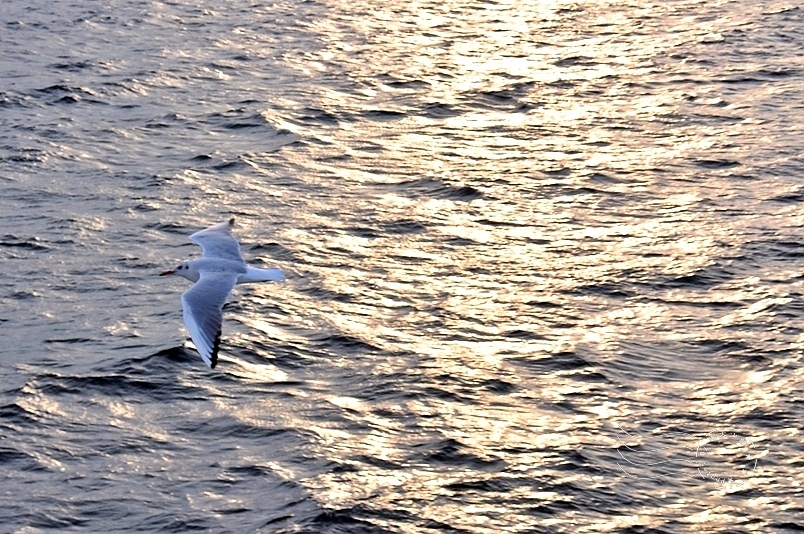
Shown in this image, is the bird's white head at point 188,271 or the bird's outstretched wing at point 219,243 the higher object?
the bird's outstretched wing at point 219,243

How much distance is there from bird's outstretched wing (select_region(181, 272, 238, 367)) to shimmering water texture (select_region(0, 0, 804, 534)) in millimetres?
2194

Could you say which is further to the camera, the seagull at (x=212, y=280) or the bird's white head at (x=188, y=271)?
the bird's white head at (x=188, y=271)

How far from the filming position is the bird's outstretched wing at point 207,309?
15.2 meters

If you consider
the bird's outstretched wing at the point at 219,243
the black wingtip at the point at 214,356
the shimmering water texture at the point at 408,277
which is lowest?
the shimmering water texture at the point at 408,277

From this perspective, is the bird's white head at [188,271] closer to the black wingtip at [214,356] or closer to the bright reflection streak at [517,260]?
the black wingtip at [214,356]

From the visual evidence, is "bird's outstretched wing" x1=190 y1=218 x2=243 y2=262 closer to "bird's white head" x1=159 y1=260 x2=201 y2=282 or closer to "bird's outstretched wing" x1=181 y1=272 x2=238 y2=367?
"bird's white head" x1=159 y1=260 x2=201 y2=282

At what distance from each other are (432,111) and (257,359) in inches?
369

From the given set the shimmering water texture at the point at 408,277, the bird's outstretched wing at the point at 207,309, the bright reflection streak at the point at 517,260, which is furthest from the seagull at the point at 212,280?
the bright reflection streak at the point at 517,260

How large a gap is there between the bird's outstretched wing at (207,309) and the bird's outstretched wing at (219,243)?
0.80m

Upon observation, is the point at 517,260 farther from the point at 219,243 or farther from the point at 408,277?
the point at 219,243

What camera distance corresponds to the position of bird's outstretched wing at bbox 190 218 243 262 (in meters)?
17.7

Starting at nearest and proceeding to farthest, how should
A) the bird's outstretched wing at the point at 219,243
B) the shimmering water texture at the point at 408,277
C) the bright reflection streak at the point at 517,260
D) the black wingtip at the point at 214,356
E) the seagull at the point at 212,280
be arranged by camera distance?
the black wingtip at the point at 214,356
the seagull at the point at 212,280
the shimmering water texture at the point at 408,277
the bird's outstretched wing at the point at 219,243
the bright reflection streak at the point at 517,260

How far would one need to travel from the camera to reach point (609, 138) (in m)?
26.5

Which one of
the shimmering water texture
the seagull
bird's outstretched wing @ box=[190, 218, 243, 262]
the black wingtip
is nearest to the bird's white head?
the seagull
